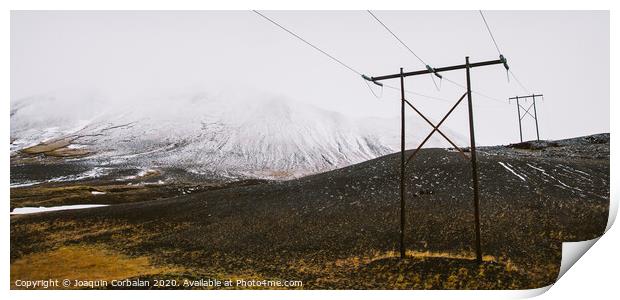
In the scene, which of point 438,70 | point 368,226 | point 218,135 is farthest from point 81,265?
point 218,135

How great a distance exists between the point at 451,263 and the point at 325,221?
10.1 meters

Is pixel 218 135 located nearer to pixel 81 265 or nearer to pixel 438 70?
pixel 81 265

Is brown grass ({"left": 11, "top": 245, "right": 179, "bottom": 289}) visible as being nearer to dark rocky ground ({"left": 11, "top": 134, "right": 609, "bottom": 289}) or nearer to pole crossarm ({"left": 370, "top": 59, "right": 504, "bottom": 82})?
dark rocky ground ({"left": 11, "top": 134, "right": 609, "bottom": 289})

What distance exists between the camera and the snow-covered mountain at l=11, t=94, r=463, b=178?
94288 mm

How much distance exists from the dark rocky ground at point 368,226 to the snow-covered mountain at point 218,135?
32.9 meters

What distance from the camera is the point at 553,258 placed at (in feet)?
49.1

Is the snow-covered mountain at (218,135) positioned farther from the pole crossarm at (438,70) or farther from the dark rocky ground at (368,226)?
the pole crossarm at (438,70)

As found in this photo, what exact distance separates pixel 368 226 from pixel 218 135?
132 metres

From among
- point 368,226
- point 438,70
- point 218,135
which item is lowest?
point 368,226

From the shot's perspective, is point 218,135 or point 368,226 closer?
point 368,226

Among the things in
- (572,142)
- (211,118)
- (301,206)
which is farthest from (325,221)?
(211,118)

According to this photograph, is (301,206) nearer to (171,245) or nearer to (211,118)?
(171,245)

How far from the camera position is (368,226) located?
856 inches

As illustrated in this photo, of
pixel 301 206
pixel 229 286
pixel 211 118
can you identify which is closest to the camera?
pixel 229 286
